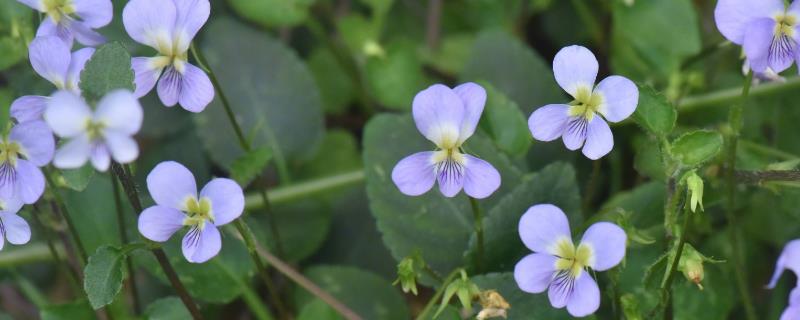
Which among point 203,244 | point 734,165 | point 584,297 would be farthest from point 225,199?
point 734,165

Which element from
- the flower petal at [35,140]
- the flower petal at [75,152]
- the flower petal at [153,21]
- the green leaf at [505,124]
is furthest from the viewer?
the green leaf at [505,124]

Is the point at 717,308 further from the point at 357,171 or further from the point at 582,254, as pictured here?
the point at 357,171

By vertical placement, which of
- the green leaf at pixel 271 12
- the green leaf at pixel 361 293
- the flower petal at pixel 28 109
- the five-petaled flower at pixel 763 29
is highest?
the five-petaled flower at pixel 763 29

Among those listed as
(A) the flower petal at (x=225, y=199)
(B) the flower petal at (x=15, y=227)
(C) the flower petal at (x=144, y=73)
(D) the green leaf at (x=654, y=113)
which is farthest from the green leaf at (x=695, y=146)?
(B) the flower petal at (x=15, y=227)

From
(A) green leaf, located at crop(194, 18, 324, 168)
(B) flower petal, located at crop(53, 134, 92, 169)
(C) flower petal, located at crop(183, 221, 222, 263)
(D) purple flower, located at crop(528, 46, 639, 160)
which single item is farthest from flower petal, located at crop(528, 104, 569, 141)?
(A) green leaf, located at crop(194, 18, 324, 168)

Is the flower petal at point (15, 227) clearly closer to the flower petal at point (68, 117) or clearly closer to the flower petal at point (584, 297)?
the flower petal at point (68, 117)

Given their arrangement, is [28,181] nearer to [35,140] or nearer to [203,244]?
[35,140]
